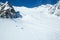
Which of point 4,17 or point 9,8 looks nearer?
point 4,17

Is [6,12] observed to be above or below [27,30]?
above

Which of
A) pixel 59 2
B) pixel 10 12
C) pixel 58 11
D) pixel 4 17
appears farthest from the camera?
pixel 59 2

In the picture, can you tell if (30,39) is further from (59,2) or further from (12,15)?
(59,2)

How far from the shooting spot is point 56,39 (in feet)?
43.4

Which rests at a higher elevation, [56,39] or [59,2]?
[59,2]

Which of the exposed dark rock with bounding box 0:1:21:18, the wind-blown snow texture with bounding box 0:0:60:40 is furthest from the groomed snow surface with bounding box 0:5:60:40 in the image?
the exposed dark rock with bounding box 0:1:21:18

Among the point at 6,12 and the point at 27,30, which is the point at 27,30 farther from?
the point at 6,12

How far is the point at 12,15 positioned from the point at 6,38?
1177cm

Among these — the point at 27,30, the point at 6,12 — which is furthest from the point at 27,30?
the point at 6,12

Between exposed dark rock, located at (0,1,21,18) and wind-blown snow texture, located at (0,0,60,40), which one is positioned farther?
exposed dark rock, located at (0,1,21,18)

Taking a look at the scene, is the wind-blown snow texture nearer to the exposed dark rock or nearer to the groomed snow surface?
the groomed snow surface

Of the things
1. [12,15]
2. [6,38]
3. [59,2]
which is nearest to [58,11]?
[59,2]

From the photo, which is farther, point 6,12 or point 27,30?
point 6,12

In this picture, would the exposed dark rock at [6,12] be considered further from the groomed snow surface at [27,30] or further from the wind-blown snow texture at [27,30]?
the wind-blown snow texture at [27,30]
